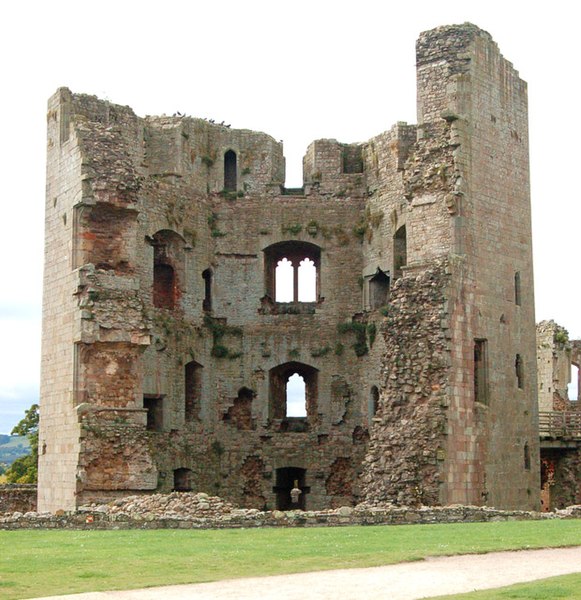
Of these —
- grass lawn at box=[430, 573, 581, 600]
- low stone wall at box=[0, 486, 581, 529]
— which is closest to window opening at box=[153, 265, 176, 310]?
low stone wall at box=[0, 486, 581, 529]

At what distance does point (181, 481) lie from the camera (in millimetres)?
32125

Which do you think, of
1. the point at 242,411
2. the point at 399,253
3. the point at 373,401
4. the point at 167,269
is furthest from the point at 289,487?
the point at 399,253

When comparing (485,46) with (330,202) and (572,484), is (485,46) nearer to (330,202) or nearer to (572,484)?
(330,202)

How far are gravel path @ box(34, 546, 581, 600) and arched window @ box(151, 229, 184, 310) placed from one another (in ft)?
59.1

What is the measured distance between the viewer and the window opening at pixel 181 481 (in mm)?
32094

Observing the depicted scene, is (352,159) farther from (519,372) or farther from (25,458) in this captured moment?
(25,458)

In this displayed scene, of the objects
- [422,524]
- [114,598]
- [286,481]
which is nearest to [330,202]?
[286,481]

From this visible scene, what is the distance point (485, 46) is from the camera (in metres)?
30.3

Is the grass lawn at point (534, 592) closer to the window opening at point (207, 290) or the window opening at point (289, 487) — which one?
the window opening at point (289, 487)

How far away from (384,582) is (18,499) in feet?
71.5

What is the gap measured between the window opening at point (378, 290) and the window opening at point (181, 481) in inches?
260

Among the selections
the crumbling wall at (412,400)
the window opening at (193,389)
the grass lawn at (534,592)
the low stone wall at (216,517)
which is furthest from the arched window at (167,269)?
the grass lawn at (534,592)

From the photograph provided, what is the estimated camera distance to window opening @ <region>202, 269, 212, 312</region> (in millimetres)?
34062

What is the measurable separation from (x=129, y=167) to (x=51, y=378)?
5.28 metres
